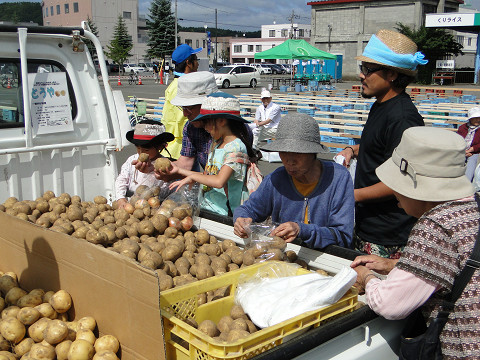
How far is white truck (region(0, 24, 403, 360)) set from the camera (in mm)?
4223

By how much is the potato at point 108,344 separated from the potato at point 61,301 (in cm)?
40

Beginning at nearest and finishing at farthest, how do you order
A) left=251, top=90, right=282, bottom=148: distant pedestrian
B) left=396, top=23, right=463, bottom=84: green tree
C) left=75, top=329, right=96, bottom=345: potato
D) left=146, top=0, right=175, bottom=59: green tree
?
left=75, top=329, right=96, bottom=345: potato
left=251, top=90, right=282, bottom=148: distant pedestrian
left=396, top=23, right=463, bottom=84: green tree
left=146, top=0, right=175, bottom=59: green tree

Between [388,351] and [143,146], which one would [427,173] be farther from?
[143,146]

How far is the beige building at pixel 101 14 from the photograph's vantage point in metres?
86.4

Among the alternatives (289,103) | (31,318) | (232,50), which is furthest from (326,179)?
(232,50)

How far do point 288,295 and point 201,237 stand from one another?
1364mm

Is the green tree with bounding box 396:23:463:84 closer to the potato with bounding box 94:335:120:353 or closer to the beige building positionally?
the potato with bounding box 94:335:120:353

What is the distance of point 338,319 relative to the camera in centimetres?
223

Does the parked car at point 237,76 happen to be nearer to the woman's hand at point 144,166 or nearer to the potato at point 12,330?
the woman's hand at point 144,166

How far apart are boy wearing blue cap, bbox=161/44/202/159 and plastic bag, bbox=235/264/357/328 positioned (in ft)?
9.79

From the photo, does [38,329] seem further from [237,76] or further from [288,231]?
[237,76]

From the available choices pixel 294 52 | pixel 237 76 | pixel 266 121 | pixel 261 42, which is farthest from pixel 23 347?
pixel 261 42

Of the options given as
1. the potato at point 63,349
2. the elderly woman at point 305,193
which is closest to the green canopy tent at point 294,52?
the elderly woman at point 305,193

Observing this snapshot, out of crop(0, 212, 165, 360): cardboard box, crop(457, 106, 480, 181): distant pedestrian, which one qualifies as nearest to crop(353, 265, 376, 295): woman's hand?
crop(0, 212, 165, 360): cardboard box
